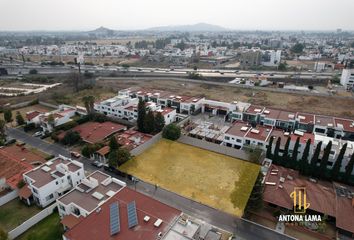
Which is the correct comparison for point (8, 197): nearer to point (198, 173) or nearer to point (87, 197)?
point (87, 197)

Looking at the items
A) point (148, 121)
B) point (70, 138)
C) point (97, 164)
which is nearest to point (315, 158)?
point (148, 121)

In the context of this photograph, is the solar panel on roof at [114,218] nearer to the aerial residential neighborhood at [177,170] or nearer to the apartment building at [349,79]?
the aerial residential neighborhood at [177,170]

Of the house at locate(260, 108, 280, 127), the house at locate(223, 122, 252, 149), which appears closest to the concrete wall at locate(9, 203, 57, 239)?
the house at locate(223, 122, 252, 149)

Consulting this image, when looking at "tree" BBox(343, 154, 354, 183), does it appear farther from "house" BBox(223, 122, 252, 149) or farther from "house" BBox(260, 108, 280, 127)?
"house" BBox(260, 108, 280, 127)

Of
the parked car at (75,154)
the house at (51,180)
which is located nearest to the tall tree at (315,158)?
the house at (51,180)

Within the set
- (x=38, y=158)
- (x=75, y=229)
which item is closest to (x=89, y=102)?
(x=38, y=158)

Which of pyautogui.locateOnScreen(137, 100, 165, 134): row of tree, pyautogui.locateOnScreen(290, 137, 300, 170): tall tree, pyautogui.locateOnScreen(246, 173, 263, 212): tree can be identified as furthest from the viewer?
pyautogui.locateOnScreen(137, 100, 165, 134): row of tree
